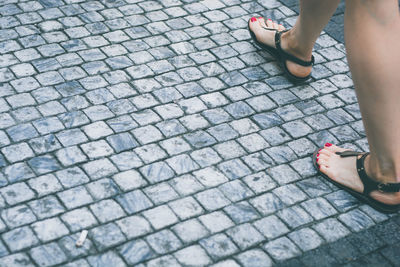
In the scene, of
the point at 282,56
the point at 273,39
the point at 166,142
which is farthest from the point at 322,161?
the point at 273,39

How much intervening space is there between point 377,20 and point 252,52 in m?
1.63

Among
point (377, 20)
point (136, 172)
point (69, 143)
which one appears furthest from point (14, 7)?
point (377, 20)

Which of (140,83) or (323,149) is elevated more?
(323,149)

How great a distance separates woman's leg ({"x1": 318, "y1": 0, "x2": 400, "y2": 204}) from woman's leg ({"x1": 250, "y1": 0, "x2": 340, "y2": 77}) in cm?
83

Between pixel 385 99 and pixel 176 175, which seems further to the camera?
pixel 176 175

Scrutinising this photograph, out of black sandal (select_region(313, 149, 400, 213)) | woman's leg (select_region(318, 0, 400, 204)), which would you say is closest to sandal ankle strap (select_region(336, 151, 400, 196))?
black sandal (select_region(313, 149, 400, 213))

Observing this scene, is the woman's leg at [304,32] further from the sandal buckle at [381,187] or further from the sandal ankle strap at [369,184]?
the sandal buckle at [381,187]

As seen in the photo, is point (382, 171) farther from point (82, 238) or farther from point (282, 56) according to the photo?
point (82, 238)

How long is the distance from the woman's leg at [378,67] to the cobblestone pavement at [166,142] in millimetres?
461

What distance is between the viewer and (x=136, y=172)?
351 cm

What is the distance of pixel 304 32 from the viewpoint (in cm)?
419

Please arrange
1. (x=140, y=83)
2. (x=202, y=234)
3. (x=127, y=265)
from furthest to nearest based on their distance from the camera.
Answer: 1. (x=140, y=83)
2. (x=202, y=234)
3. (x=127, y=265)

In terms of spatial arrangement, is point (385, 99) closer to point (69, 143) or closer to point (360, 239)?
point (360, 239)

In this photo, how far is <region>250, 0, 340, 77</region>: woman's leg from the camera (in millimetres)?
4020
